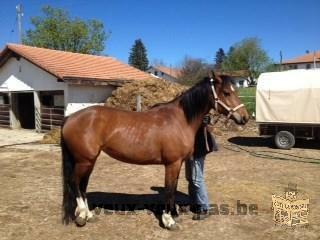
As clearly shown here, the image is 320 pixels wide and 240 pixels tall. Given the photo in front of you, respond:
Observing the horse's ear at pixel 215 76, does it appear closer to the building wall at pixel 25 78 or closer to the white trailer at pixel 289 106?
the white trailer at pixel 289 106

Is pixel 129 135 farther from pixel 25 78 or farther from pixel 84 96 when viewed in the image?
pixel 25 78

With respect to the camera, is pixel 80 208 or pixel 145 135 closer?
pixel 145 135

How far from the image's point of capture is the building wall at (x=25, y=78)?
16.9 metres

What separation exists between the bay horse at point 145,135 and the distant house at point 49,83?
11.0 meters

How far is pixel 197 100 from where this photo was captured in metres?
4.91

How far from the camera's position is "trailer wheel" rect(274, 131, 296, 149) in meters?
12.0

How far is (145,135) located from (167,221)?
4.02ft

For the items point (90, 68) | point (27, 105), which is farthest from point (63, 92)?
point (27, 105)

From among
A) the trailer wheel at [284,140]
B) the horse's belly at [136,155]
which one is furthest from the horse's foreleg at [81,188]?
the trailer wheel at [284,140]

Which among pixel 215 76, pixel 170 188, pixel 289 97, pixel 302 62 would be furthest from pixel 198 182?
pixel 302 62

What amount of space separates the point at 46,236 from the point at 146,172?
394 cm

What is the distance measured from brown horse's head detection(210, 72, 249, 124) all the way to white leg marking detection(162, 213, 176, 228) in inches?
63.9

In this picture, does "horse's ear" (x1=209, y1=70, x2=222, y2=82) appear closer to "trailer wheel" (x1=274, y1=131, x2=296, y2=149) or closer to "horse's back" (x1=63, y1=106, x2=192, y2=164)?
"horse's back" (x1=63, y1=106, x2=192, y2=164)

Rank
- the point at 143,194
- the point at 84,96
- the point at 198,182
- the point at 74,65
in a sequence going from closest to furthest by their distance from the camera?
1. the point at 198,182
2. the point at 143,194
3. the point at 84,96
4. the point at 74,65
